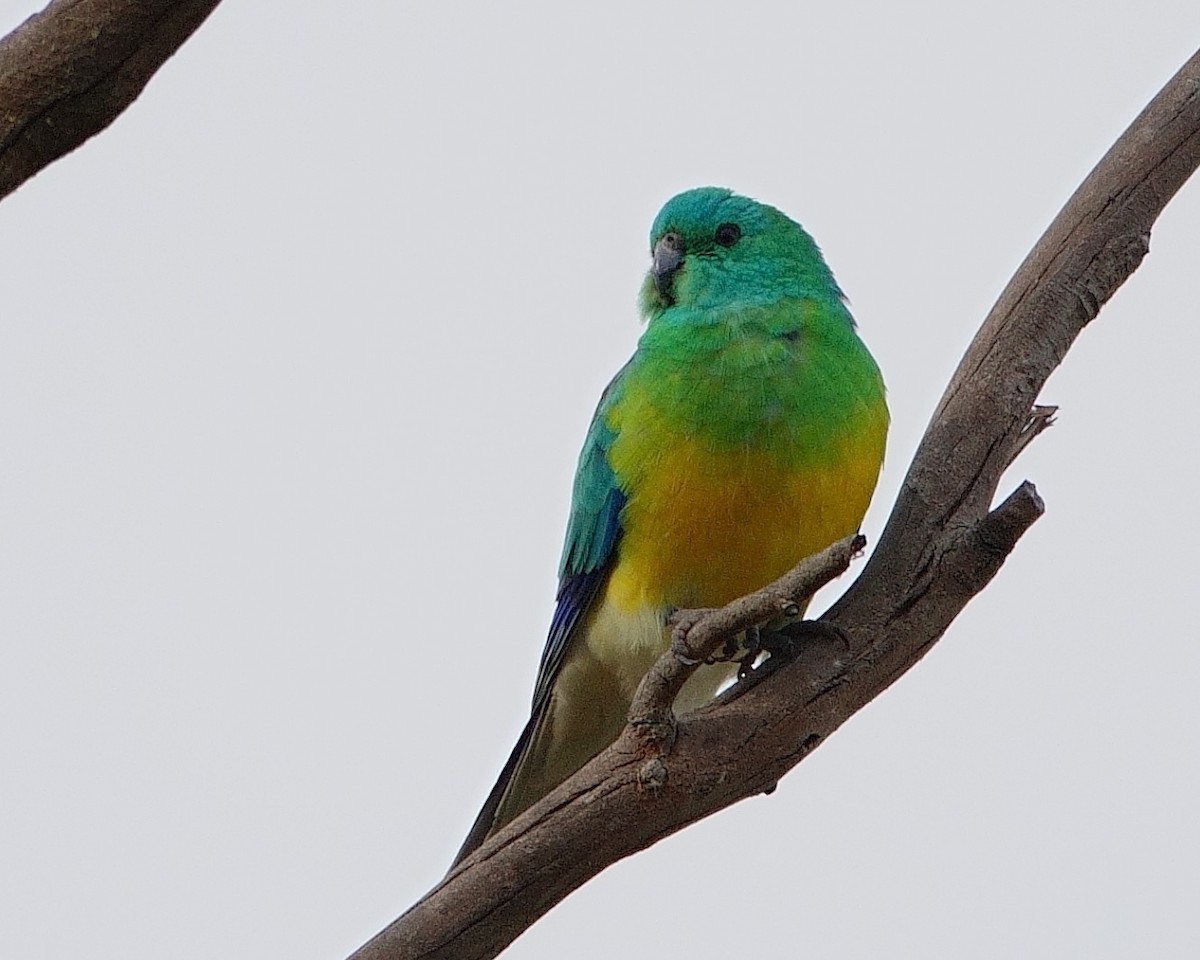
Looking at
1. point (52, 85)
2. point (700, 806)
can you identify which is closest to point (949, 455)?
point (700, 806)

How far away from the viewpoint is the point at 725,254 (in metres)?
5.57

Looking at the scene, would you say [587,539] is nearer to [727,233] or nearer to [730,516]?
[730,516]

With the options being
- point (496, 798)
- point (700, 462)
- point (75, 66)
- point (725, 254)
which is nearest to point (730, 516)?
point (700, 462)

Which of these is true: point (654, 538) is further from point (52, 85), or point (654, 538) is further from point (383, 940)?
point (52, 85)

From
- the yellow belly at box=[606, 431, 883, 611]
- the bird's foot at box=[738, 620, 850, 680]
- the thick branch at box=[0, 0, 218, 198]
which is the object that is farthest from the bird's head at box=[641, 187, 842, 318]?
the thick branch at box=[0, 0, 218, 198]

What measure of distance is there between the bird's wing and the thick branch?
6.55 feet

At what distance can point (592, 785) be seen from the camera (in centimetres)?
428

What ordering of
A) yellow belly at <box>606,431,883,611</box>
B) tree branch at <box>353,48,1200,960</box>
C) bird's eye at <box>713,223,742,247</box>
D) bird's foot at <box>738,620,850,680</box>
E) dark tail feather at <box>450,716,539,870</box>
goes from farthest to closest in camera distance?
bird's eye at <box>713,223,742,247</box> → dark tail feather at <box>450,716,539,870</box> → yellow belly at <box>606,431,883,611</box> → bird's foot at <box>738,620,850,680</box> → tree branch at <box>353,48,1200,960</box>

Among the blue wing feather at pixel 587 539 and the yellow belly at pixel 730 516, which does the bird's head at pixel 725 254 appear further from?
the yellow belly at pixel 730 516

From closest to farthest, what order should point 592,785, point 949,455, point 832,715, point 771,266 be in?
point 592,785
point 832,715
point 949,455
point 771,266

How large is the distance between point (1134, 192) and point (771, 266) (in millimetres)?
1211

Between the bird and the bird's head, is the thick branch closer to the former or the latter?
the bird

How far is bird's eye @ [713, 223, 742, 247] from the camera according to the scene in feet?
18.4

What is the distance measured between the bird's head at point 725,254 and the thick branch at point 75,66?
2.12m
